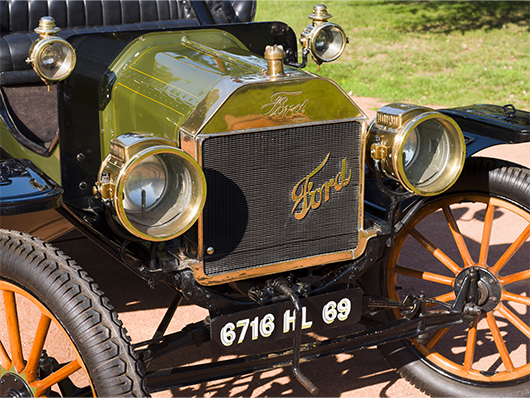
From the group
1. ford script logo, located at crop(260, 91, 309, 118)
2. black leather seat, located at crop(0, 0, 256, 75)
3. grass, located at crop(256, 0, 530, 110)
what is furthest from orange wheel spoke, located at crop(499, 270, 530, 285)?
grass, located at crop(256, 0, 530, 110)

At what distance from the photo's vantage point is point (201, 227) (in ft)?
6.73

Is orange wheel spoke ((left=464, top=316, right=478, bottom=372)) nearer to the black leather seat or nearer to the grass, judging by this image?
the black leather seat

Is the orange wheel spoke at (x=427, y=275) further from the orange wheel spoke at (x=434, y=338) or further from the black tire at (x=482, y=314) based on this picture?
the orange wheel spoke at (x=434, y=338)

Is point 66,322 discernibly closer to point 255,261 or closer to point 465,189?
point 255,261

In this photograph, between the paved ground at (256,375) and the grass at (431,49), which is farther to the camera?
the grass at (431,49)

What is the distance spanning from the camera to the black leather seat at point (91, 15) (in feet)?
11.5

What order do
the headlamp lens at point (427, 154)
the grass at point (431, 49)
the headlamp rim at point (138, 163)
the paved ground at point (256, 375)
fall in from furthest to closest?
1. the grass at point (431, 49)
2. the paved ground at point (256, 375)
3. the headlamp lens at point (427, 154)
4. the headlamp rim at point (138, 163)

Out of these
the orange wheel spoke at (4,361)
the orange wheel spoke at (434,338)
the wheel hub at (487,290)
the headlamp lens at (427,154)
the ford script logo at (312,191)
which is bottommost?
the orange wheel spoke at (434,338)

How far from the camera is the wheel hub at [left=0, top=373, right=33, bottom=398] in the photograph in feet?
6.70

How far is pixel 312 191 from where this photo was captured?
85.9 inches

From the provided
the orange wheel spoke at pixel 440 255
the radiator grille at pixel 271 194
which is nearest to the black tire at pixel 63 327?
the radiator grille at pixel 271 194

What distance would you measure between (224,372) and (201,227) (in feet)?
1.57

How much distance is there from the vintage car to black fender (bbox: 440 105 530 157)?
0.01 m

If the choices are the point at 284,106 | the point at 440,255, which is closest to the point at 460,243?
Result: the point at 440,255
